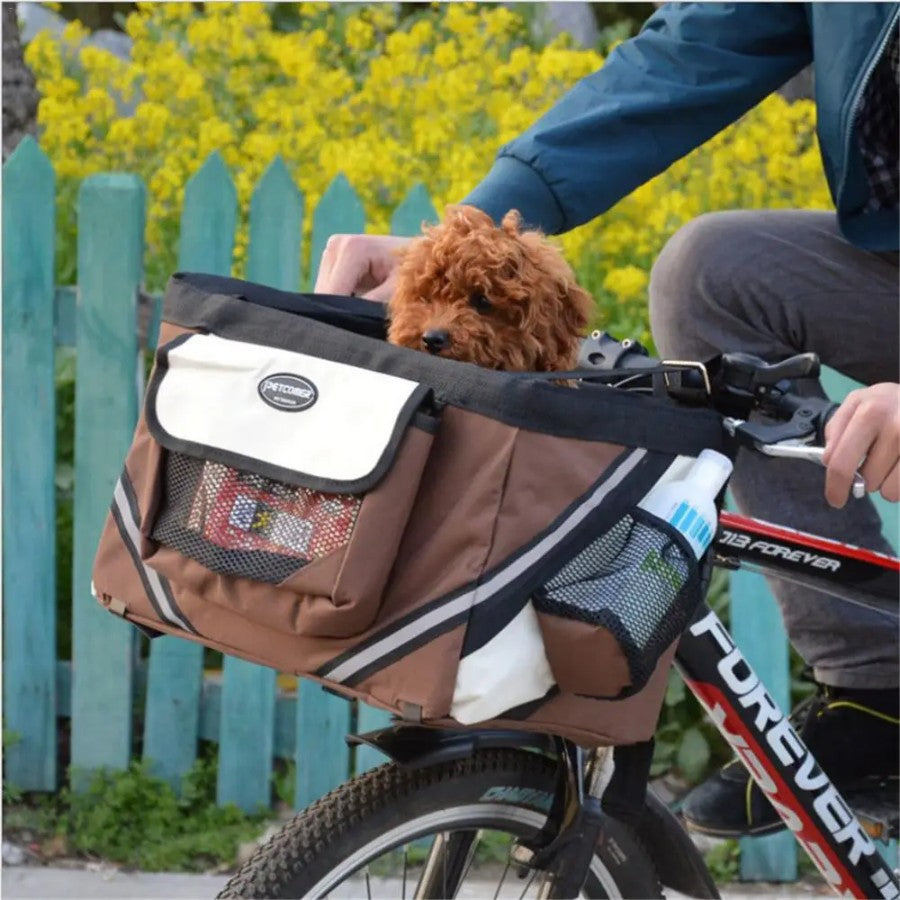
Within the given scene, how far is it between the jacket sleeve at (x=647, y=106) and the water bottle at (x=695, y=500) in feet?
1.99

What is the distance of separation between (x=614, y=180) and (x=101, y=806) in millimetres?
2185

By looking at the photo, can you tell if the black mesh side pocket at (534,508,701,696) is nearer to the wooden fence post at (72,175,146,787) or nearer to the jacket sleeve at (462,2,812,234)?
the jacket sleeve at (462,2,812,234)

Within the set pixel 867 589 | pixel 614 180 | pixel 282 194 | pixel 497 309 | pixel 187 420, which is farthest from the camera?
pixel 282 194

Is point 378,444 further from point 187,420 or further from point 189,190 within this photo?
point 189,190

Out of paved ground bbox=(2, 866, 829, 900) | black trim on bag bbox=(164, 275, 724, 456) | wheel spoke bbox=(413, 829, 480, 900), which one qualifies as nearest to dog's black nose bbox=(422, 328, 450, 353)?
black trim on bag bbox=(164, 275, 724, 456)

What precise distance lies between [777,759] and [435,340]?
764mm

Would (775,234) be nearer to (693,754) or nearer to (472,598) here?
(472,598)

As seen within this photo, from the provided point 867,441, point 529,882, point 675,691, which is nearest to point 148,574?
point 529,882

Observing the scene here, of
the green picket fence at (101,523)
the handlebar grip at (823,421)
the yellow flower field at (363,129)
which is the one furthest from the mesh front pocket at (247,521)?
the yellow flower field at (363,129)

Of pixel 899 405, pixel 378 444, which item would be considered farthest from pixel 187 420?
pixel 899 405

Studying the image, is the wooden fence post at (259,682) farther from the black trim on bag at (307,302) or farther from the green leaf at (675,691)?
the black trim on bag at (307,302)

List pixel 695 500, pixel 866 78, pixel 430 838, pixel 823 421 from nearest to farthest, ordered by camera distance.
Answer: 1. pixel 695 500
2. pixel 823 421
3. pixel 430 838
4. pixel 866 78

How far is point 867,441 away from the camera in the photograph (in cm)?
161

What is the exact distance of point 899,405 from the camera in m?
1.59
